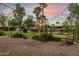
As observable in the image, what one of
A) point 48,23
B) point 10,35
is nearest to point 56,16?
point 48,23

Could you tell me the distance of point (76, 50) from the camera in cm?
734

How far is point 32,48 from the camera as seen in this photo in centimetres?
736

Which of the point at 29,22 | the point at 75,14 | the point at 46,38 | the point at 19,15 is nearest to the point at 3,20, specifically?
the point at 19,15

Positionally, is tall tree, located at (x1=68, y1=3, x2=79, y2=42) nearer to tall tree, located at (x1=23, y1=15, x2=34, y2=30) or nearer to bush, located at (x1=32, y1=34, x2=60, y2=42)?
bush, located at (x1=32, y1=34, x2=60, y2=42)

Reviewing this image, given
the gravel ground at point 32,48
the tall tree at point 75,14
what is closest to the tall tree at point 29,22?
the gravel ground at point 32,48

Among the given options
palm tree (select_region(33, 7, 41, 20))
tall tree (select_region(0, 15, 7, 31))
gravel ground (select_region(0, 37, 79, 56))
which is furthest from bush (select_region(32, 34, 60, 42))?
→ tall tree (select_region(0, 15, 7, 31))

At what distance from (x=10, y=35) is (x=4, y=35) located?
0.23 feet

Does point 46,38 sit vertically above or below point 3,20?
below

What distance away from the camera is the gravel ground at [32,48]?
7.34 m

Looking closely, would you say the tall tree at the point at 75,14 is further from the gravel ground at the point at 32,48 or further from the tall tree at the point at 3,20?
the tall tree at the point at 3,20

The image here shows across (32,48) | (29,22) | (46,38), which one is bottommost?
(32,48)

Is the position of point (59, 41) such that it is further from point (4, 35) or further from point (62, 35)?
point (4, 35)

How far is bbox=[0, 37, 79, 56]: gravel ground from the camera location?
7336mm

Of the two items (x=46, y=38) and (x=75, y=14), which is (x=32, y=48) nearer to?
Answer: (x=46, y=38)
